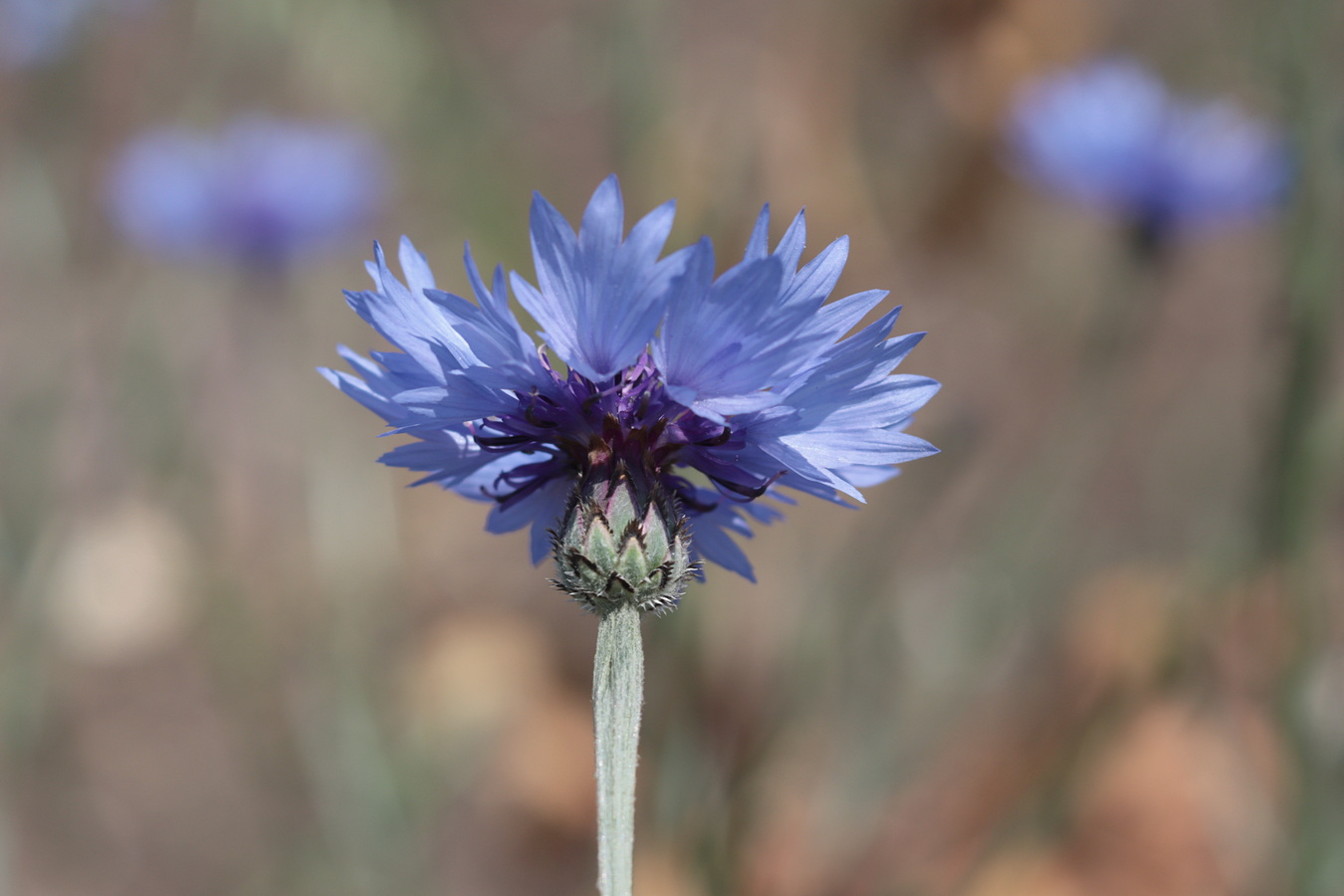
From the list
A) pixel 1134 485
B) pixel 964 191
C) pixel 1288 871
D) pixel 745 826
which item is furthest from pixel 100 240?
pixel 1288 871

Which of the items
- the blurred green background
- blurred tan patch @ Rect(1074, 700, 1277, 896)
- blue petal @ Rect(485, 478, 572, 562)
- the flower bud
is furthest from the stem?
blurred tan patch @ Rect(1074, 700, 1277, 896)

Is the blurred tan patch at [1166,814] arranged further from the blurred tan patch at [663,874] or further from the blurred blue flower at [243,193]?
the blurred blue flower at [243,193]

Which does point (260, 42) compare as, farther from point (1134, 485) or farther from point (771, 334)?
point (1134, 485)

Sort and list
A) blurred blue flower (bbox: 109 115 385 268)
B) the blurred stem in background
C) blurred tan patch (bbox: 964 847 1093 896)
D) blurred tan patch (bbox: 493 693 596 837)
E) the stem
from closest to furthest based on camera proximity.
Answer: the stem
the blurred stem in background
blurred tan patch (bbox: 964 847 1093 896)
blurred blue flower (bbox: 109 115 385 268)
blurred tan patch (bbox: 493 693 596 837)

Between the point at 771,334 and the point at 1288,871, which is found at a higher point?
the point at 771,334

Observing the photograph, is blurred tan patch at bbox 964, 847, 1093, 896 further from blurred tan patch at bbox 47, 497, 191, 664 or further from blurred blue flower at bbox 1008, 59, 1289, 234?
blurred tan patch at bbox 47, 497, 191, 664

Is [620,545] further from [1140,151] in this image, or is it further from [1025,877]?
[1140,151]

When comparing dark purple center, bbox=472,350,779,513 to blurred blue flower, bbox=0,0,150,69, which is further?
blurred blue flower, bbox=0,0,150,69

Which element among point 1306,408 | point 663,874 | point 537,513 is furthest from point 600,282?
point 663,874
